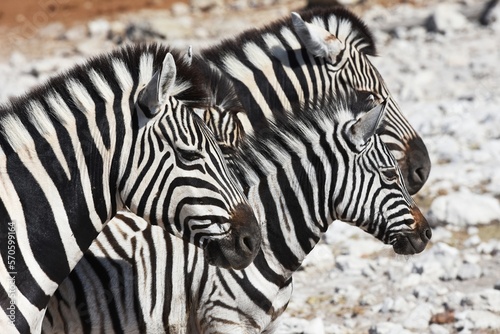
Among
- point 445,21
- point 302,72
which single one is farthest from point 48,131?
point 445,21

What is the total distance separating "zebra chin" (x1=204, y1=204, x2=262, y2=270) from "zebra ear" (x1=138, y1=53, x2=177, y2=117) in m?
0.66

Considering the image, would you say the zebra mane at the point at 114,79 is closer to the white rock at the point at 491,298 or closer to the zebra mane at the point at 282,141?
the zebra mane at the point at 282,141

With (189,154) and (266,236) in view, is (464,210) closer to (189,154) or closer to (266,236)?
(266,236)

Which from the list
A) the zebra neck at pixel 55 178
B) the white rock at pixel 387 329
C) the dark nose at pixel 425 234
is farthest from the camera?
the white rock at pixel 387 329

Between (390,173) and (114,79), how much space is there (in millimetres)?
1918

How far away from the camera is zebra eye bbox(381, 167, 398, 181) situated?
18.5ft

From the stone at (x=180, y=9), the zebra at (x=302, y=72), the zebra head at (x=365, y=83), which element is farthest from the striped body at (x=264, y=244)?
the stone at (x=180, y=9)

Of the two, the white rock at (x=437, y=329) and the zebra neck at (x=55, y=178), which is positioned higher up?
the zebra neck at (x=55, y=178)

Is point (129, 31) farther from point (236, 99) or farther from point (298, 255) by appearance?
point (298, 255)

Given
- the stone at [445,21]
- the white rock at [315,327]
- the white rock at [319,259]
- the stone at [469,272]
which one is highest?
the white rock at [315,327]

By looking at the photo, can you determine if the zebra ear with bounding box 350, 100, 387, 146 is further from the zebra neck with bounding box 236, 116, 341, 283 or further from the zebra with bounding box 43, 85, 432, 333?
the zebra neck with bounding box 236, 116, 341, 283

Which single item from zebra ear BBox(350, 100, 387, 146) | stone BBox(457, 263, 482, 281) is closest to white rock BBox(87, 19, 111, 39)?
stone BBox(457, 263, 482, 281)

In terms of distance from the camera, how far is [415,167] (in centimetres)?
740

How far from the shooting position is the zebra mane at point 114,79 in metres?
4.66
